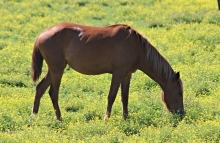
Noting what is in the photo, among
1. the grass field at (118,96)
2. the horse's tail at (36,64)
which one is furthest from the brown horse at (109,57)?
the grass field at (118,96)

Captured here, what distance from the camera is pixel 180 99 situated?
9133 millimetres

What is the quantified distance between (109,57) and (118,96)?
2114 millimetres

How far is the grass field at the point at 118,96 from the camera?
802cm

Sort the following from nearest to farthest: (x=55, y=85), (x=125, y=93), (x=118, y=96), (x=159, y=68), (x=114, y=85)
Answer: (x=114, y=85) < (x=159, y=68) < (x=55, y=85) < (x=125, y=93) < (x=118, y=96)

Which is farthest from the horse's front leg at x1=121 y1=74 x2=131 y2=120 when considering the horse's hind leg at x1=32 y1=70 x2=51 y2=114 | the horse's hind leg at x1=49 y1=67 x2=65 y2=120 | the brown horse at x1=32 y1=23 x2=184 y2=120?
the horse's hind leg at x1=32 y1=70 x2=51 y2=114

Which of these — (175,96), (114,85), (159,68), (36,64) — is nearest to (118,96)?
(114,85)

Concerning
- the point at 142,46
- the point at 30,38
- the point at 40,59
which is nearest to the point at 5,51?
the point at 30,38

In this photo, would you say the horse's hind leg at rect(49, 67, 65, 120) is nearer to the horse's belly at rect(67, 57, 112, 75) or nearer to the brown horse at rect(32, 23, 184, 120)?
the brown horse at rect(32, 23, 184, 120)

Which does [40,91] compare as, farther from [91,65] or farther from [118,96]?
[118,96]

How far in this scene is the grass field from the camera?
8023mm

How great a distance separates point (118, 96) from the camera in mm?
11055

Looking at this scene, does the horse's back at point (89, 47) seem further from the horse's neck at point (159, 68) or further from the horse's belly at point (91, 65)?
the horse's neck at point (159, 68)

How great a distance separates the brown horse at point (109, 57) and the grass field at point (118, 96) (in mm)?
449

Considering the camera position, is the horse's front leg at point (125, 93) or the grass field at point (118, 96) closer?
the grass field at point (118, 96)
